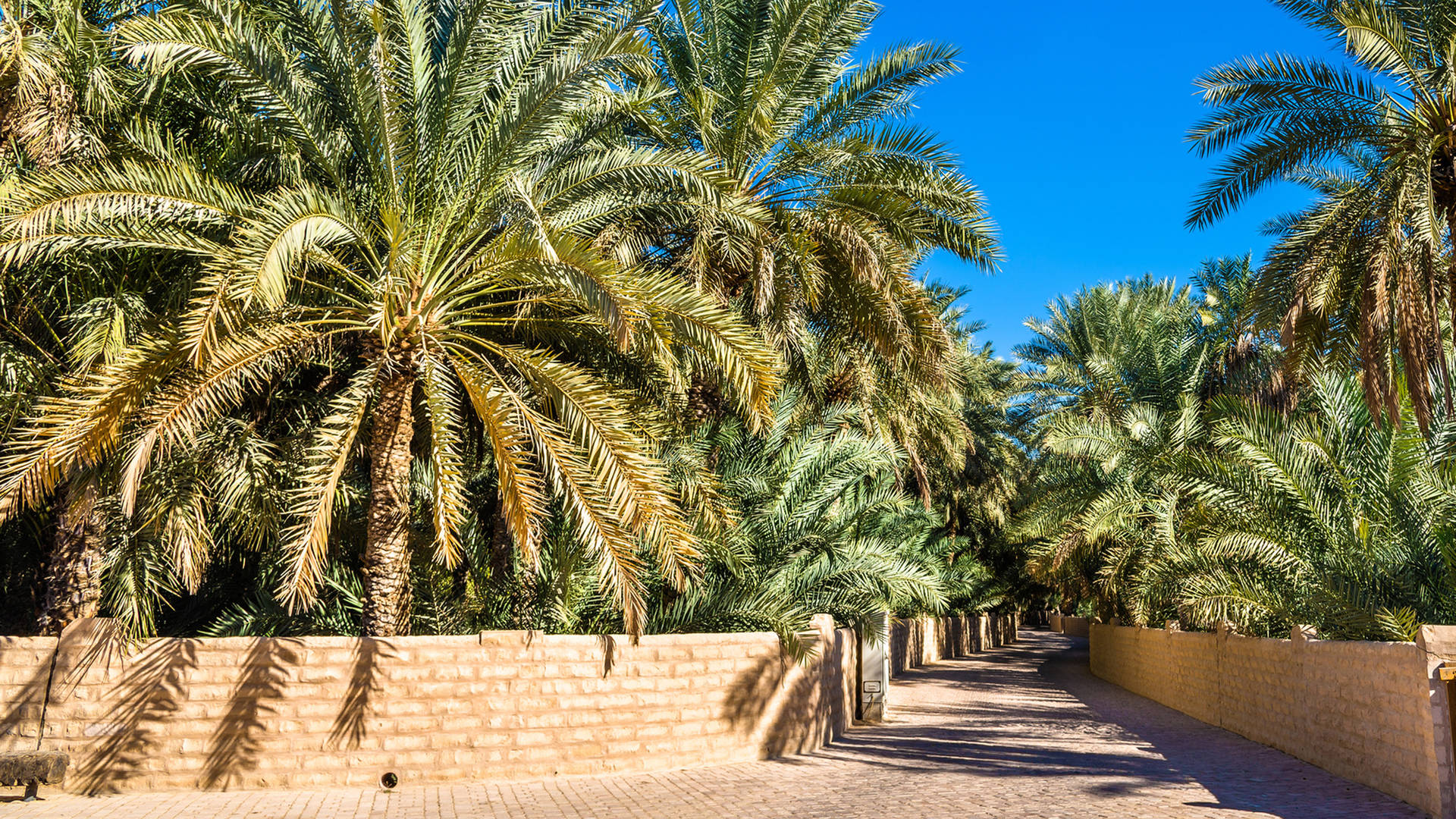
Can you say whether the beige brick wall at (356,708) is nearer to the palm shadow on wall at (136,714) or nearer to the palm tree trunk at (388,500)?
the palm shadow on wall at (136,714)

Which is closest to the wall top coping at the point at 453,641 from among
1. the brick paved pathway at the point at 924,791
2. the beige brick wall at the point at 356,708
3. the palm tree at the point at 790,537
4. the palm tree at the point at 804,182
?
the beige brick wall at the point at 356,708

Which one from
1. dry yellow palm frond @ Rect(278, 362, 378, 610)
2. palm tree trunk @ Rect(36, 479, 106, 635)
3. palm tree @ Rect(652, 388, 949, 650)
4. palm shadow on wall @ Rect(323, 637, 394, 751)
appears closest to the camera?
dry yellow palm frond @ Rect(278, 362, 378, 610)

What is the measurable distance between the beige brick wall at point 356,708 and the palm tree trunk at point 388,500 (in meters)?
0.38

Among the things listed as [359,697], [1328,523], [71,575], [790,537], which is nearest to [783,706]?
[790,537]

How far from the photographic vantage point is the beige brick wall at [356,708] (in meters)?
8.36

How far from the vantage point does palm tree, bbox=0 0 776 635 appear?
25.3ft

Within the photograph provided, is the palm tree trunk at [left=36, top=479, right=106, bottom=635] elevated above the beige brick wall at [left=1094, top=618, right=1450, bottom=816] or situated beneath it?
elevated above

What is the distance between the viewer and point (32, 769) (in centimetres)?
773

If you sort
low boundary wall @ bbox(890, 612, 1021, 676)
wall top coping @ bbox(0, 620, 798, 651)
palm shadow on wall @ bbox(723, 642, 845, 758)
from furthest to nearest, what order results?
low boundary wall @ bbox(890, 612, 1021, 676) < palm shadow on wall @ bbox(723, 642, 845, 758) < wall top coping @ bbox(0, 620, 798, 651)

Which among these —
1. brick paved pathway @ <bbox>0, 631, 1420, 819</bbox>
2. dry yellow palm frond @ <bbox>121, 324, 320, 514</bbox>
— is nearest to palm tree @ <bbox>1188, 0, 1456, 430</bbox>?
brick paved pathway @ <bbox>0, 631, 1420, 819</bbox>

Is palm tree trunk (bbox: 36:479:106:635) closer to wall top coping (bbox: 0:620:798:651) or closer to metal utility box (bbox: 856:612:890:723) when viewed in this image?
wall top coping (bbox: 0:620:798:651)

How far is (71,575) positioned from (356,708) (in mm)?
2874

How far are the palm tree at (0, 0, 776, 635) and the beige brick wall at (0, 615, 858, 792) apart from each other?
27.2 inches

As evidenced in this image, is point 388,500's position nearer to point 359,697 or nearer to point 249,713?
point 359,697
